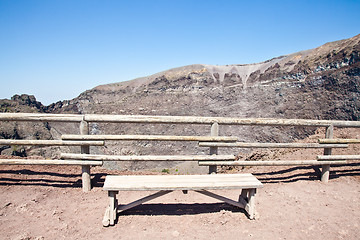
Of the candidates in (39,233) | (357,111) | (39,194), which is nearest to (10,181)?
(39,194)

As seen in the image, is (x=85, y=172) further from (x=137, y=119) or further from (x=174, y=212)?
(x=174, y=212)

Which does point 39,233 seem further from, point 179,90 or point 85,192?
point 179,90

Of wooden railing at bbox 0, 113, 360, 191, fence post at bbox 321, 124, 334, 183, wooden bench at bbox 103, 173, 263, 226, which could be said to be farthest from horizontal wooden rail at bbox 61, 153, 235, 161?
fence post at bbox 321, 124, 334, 183

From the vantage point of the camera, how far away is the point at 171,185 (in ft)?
11.5

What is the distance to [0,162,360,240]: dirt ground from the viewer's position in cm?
344

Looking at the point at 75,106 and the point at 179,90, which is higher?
the point at 179,90

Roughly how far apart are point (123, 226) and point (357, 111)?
893 inches

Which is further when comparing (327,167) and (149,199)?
(327,167)

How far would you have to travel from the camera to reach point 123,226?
3578 millimetres

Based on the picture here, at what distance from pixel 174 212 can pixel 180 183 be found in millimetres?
830

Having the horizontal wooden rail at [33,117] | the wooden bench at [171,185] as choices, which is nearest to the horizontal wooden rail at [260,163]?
the wooden bench at [171,185]

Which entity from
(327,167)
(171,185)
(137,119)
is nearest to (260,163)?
(327,167)

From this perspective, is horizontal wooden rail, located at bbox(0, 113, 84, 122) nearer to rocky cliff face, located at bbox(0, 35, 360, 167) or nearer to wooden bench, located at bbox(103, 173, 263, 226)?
wooden bench, located at bbox(103, 173, 263, 226)

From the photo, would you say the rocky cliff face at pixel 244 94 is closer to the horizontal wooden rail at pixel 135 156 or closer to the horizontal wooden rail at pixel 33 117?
the horizontal wooden rail at pixel 135 156
